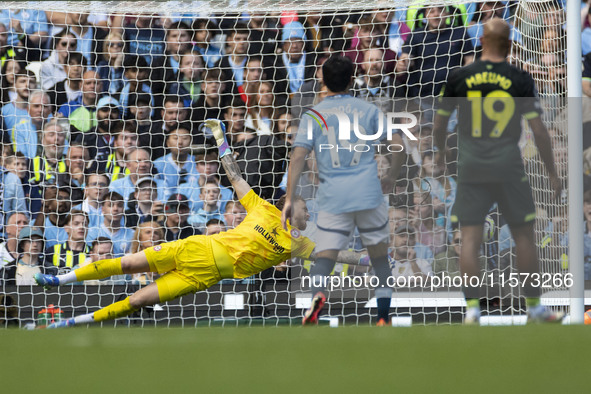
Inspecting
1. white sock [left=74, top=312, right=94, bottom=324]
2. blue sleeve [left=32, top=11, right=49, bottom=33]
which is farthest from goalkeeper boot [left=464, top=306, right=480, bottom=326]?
blue sleeve [left=32, top=11, right=49, bottom=33]

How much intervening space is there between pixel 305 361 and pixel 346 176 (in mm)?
2253

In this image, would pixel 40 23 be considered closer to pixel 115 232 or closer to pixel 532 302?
pixel 115 232

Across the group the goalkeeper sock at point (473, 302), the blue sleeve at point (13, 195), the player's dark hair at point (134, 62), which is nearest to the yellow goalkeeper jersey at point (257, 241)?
the goalkeeper sock at point (473, 302)

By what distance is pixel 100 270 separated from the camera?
5449 millimetres

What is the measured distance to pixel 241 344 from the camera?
260 centimetres

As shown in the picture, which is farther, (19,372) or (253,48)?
(253,48)

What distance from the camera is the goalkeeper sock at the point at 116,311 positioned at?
538cm

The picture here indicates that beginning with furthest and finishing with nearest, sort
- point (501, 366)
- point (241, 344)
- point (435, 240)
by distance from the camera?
1. point (435, 240)
2. point (241, 344)
3. point (501, 366)

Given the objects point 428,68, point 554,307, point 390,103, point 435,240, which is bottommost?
point 554,307

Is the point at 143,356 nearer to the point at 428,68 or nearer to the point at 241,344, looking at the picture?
the point at 241,344

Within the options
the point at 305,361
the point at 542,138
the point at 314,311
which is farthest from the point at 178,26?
the point at 305,361

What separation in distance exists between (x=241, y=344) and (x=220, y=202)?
4.42 metres

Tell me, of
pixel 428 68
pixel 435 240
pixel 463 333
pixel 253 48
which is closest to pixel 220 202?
pixel 253 48

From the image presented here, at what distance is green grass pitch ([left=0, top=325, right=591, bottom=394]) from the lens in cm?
197
